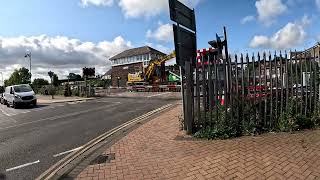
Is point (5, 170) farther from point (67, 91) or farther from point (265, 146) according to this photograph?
point (67, 91)

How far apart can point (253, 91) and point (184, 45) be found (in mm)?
2188

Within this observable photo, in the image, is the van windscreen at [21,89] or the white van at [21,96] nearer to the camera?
the white van at [21,96]

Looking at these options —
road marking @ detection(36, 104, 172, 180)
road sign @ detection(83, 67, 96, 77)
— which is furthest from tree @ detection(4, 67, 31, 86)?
road marking @ detection(36, 104, 172, 180)

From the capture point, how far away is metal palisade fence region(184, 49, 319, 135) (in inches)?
297

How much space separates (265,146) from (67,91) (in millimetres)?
31046

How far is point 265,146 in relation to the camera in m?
6.21

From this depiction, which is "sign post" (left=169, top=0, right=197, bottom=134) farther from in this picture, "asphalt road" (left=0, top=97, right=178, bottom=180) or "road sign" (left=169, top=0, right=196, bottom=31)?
"asphalt road" (left=0, top=97, right=178, bottom=180)

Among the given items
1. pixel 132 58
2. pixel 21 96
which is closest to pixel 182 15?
pixel 21 96

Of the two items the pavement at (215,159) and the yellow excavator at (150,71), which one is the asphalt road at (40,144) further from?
the yellow excavator at (150,71)

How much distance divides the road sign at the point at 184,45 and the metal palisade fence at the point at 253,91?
1.01 feet

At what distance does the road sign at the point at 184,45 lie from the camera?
787 cm

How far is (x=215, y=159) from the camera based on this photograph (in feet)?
18.7

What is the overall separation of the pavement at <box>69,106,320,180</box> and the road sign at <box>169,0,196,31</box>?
10.2 ft

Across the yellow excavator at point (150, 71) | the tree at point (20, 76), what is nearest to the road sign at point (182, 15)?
the yellow excavator at point (150, 71)
